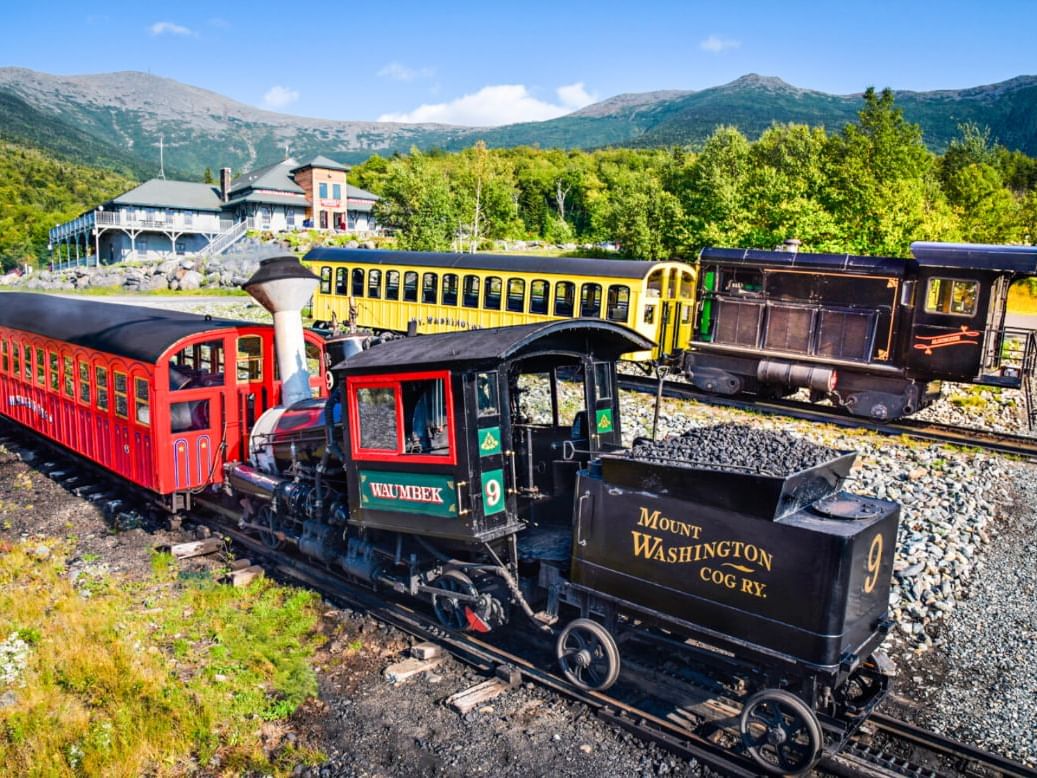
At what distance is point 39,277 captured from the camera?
5594 centimetres

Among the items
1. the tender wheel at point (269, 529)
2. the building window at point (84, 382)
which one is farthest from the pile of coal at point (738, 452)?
the building window at point (84, 382)

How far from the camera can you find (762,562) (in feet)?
18.4

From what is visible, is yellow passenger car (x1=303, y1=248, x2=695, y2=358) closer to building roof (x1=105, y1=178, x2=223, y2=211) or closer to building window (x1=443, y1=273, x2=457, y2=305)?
building window (x1=443, y1=273, x2=457, y2=305)

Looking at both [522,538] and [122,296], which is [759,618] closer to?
[522,538]

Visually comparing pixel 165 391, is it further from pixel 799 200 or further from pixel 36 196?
pixel 36 196

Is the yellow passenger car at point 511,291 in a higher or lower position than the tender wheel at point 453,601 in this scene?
higher

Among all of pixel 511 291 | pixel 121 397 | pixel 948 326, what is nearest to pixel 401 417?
pixel 121 397

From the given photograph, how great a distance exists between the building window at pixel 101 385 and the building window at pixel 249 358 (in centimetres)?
230

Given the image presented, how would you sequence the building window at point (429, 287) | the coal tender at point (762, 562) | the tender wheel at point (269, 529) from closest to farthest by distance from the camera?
the coal tender at point (762, 562), the tender wheel at point (269, 529), the building window at point (429, 287)

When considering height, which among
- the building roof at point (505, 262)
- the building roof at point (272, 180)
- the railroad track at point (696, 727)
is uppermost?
the building roof at point (272, 180)

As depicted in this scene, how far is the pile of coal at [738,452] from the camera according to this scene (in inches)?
228

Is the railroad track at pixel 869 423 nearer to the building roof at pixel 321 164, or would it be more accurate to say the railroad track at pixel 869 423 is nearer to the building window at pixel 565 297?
the building window at pixel 565 297

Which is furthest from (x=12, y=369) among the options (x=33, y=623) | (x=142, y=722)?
(x=142, y=722)

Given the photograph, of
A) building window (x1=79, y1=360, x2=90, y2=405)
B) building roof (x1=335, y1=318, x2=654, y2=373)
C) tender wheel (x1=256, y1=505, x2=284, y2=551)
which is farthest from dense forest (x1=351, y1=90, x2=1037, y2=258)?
building window (x1=79, y1=360, x2=90, y2=405)
